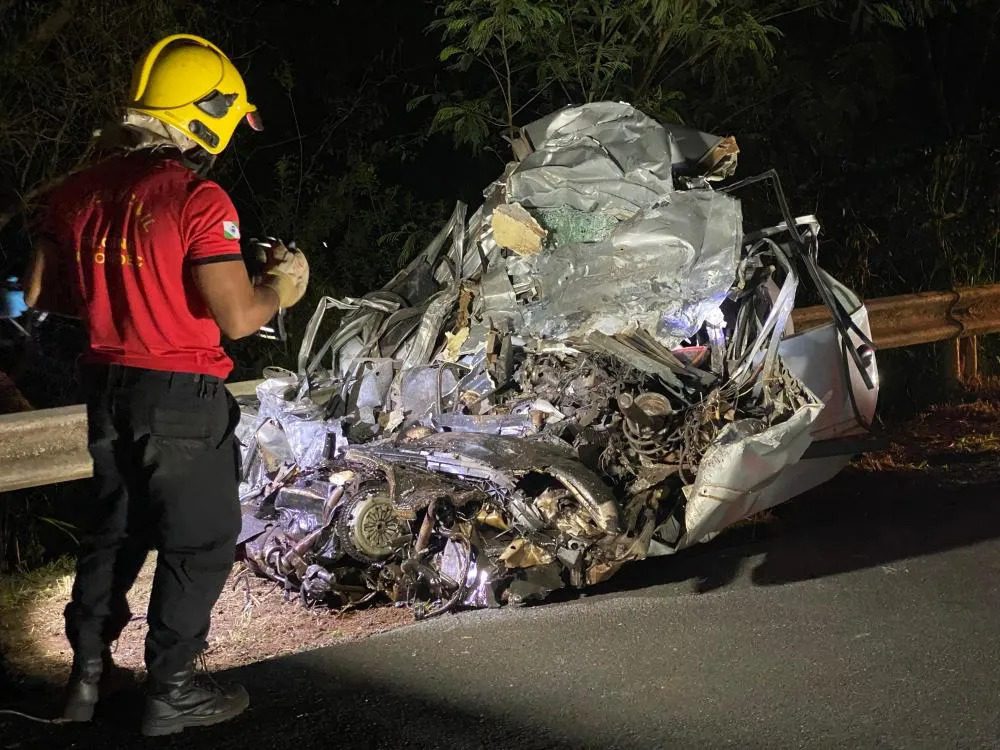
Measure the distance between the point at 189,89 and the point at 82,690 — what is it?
1746mm

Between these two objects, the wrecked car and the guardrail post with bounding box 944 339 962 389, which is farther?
the guardrail post with bounding box 944 339 962 389

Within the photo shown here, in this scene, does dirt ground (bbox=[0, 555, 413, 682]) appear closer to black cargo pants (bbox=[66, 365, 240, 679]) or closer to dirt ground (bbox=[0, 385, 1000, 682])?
dirt ground (bbox=[0, 385, 1000, 682])

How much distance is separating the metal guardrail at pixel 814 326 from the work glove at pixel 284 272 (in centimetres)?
216

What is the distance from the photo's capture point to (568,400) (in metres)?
4.70

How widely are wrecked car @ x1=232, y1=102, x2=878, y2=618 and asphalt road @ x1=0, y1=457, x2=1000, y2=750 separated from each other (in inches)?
13.3

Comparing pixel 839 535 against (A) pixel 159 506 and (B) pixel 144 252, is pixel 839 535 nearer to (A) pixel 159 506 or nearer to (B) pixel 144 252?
(A) pixel 159 506

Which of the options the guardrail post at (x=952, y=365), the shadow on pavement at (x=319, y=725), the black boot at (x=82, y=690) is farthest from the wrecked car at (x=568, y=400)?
the guardrail post at (x=952, y=365)

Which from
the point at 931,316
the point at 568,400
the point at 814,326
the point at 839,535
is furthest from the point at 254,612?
the point at 931,316

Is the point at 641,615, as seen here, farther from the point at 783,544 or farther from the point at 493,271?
the point at 493,271

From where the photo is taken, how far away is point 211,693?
317cm

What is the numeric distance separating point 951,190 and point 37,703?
27.3ft

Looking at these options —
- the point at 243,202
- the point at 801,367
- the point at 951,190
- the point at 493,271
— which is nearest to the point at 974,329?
the point at 951,190

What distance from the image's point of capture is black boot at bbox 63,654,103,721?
10.3 feet

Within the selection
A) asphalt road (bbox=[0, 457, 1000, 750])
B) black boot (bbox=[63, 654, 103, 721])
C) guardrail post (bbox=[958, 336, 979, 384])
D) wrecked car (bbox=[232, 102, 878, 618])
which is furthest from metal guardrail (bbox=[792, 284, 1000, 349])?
black boot (bbox=[63, 654, 103, 721])
